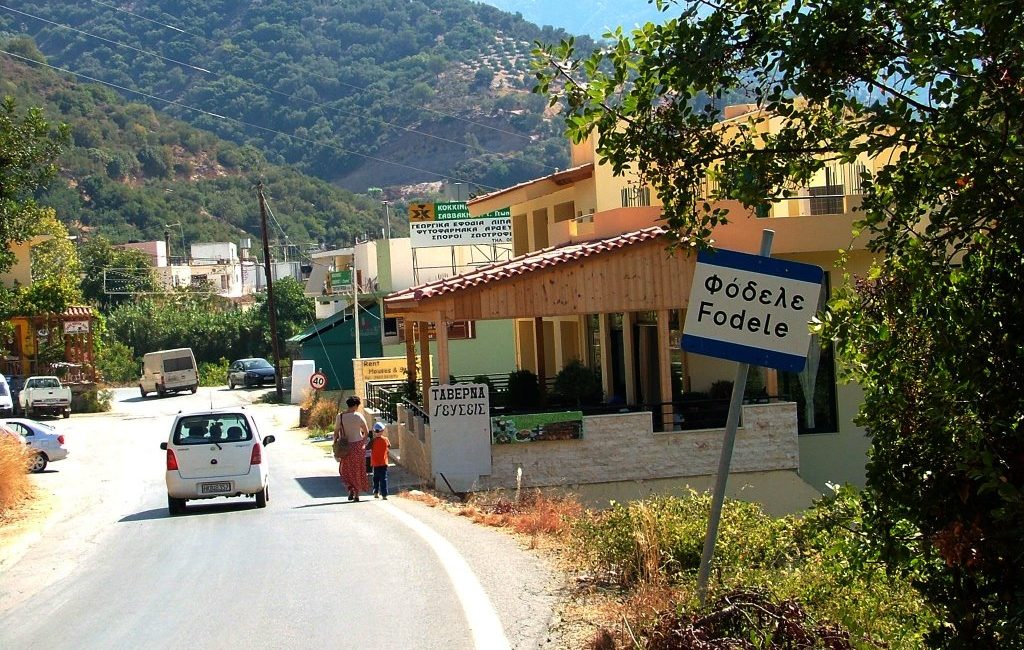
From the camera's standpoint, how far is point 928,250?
6086mm

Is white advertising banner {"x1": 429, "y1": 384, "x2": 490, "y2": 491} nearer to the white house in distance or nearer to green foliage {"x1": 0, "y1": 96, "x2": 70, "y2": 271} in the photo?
green foliage {"x1": 0, "y1": 96, "x2": 70, "y2": 271}

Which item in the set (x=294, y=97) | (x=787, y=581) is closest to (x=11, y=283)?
(x=787, y=581)

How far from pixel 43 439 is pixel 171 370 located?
32630mm

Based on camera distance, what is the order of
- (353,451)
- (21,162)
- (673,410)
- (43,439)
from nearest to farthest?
(21,162) → (353,451) → (673,410) → (43,439)

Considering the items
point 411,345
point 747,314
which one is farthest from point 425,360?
point 747,314

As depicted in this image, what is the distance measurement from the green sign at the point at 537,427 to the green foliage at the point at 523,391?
4.15m

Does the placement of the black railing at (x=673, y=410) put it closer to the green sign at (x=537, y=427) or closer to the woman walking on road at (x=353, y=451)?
the green sign at (x=537, y=427)

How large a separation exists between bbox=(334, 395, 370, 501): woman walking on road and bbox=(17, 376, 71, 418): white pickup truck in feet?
112

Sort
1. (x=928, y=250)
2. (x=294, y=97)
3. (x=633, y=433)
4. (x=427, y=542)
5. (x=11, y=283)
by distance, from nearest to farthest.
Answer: (x=928, y=250)
(x=427, y=542)
(x=633, y=433)
(x=11, y=283)
(x=294, y=97)

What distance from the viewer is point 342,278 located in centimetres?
5378

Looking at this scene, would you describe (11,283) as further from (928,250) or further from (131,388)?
(928,250)

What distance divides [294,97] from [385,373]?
6362 inches

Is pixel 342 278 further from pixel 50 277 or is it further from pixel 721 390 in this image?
pixel 721 390

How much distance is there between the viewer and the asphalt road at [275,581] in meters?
8.60
